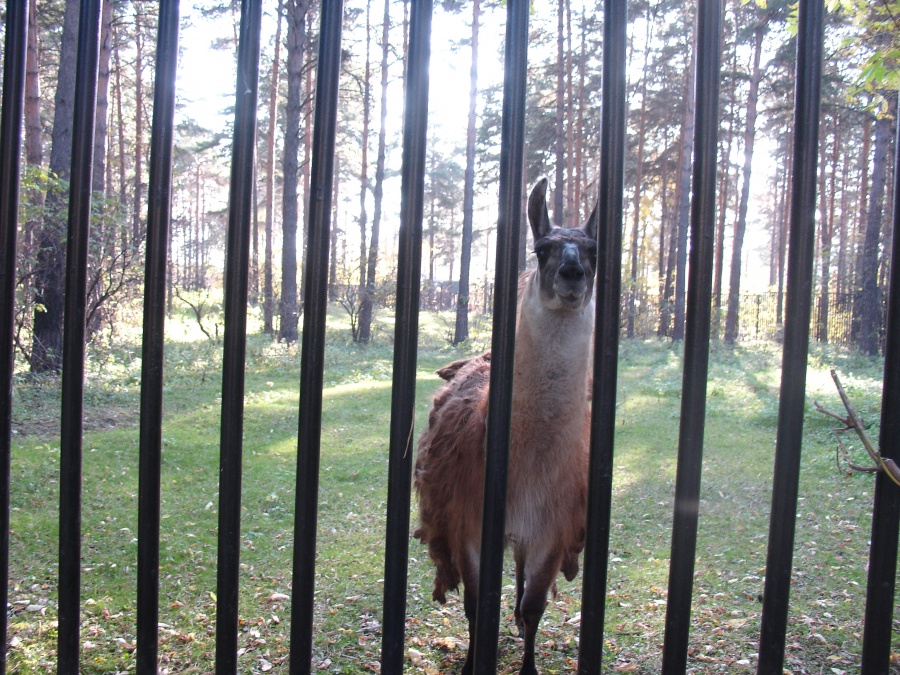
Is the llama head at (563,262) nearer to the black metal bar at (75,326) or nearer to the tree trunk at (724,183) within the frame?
the black metal bar at (75,326)

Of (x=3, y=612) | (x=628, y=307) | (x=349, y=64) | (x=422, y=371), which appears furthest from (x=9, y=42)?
(x=349, y=64)

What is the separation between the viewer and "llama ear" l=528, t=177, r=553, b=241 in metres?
2.68

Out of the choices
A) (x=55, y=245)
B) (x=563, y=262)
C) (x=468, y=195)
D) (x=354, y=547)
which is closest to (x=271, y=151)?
(x=468, y=195)

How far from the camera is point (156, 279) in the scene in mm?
1356

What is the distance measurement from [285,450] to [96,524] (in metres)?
3.00

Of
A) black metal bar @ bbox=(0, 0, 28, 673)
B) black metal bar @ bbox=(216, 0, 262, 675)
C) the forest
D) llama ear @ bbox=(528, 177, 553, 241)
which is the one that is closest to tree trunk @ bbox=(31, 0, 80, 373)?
the forest

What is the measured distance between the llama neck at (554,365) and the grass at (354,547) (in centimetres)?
161

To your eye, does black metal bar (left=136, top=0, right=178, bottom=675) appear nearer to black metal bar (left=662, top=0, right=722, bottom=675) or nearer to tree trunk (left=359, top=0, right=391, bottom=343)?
black metal bar (left=662, top=0, right=722, bottom=675)

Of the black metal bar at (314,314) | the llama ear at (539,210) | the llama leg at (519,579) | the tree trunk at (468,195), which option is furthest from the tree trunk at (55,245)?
the tree trunk at (468,195)

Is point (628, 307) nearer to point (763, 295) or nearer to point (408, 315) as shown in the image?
point (763, 295)

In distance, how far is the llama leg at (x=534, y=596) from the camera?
11.2 feet

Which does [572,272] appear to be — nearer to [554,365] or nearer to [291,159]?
[554,365]

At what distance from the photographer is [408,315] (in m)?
1.33

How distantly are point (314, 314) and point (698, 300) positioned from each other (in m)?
0.72
